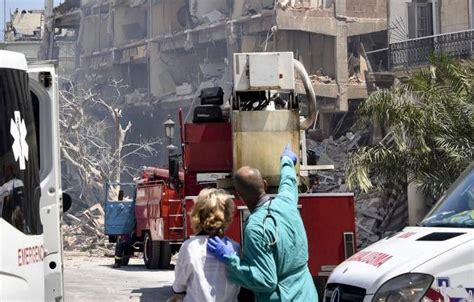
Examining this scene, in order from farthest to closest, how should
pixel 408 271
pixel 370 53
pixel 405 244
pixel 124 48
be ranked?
pixel 124 48 < pixel 370 53 < pixel 405 244 < pixel 408 271

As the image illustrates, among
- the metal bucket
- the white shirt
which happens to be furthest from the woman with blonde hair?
the metal bucket

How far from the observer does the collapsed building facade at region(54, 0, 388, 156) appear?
4603 centimetres

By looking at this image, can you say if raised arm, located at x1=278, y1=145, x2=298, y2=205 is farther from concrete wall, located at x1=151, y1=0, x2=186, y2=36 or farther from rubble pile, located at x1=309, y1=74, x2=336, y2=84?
concrete wall, located at x1=151, y1=0, x2=186, y2=36

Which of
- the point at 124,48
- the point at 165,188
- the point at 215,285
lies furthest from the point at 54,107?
the point at 124,48

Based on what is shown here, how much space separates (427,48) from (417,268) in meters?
26.0

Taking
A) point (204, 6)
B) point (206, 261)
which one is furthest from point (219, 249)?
point (204, 6)

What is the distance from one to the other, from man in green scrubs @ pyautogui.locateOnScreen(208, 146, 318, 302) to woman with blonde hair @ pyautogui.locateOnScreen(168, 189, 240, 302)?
0.19 feet

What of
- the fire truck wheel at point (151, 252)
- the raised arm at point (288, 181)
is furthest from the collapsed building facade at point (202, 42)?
the raised arm at point (288, 181)

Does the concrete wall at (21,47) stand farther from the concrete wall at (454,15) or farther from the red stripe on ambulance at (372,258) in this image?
the concrete wall at (454,15)

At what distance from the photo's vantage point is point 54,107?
9.21 meters

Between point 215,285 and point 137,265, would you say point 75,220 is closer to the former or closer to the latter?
point 137,265

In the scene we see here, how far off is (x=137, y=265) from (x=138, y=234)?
207cm

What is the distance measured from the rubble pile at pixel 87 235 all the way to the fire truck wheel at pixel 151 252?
817 centimetres

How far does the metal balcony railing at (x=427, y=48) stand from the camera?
29156 mm
